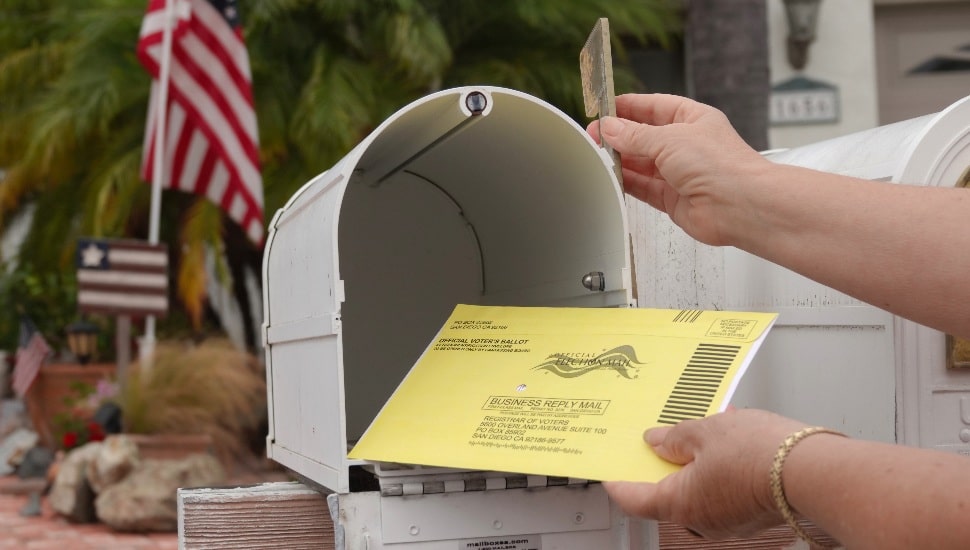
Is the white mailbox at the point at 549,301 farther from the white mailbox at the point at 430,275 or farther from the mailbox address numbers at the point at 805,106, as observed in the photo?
the mailbox address numbers at the point at 805,106

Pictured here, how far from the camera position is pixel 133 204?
9.41 metres

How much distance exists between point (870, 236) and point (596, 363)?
0.41m

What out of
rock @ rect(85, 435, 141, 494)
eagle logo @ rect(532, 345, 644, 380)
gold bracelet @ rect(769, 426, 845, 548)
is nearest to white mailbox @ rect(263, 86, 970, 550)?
eagle logo @ rect(532, 345, 644, 380)

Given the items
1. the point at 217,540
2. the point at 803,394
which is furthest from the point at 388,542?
the point at 803,394

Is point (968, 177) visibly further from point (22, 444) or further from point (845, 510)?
point (22, 444)

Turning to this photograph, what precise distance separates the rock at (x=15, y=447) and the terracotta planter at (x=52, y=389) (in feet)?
0.50

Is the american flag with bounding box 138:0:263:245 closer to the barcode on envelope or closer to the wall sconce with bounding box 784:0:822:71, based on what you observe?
the wall sconce with bounding box 784:0:822:71

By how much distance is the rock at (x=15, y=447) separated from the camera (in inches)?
369

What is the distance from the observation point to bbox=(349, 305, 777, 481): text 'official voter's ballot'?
1.43 metres

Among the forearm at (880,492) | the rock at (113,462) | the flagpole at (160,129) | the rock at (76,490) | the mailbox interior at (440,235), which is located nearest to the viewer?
the forearm at (880,492)

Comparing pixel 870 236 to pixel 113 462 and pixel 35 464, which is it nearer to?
pixel 113 462

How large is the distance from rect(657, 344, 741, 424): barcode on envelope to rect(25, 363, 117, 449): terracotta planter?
28.2ft

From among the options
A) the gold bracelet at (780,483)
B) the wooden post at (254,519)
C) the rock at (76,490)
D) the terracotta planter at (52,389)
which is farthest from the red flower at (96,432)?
the gold bracelet at (780,483)

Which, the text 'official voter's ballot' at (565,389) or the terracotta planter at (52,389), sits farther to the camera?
the terracotta planter at (52,389)
